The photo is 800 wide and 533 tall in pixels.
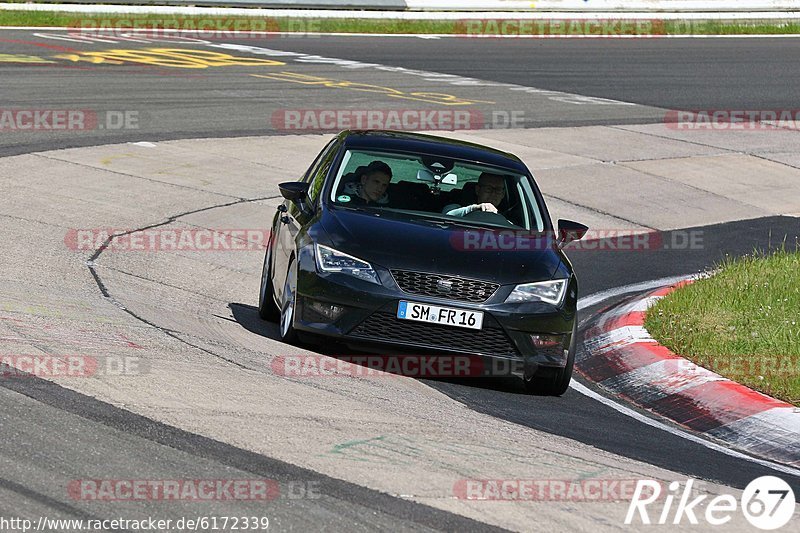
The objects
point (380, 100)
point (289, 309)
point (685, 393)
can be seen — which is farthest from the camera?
point (380, 100)

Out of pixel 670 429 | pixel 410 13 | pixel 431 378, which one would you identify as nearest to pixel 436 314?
pixel 431 378

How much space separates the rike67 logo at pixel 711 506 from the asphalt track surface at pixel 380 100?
34 cm

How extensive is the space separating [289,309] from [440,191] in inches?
63.0

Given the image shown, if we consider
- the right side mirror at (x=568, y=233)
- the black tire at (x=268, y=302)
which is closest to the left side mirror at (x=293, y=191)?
the black tire at (x=268, y=302)

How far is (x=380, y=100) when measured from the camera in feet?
70.1

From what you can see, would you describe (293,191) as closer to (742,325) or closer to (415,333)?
(415,333)

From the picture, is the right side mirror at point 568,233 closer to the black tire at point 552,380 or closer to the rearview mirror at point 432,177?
the rearview mirror at point 432,177

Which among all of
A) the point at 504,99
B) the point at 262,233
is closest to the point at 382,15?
the point at 504,99

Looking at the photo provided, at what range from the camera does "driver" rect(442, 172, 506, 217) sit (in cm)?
945

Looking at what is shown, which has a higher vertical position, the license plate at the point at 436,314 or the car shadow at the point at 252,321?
the license plate at the point at 436,314

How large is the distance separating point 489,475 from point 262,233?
7.73 metres

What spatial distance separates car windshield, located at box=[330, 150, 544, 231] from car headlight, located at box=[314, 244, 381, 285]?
2.75 ft

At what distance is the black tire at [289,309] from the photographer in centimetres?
851

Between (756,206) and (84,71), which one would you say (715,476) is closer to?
(756,206)
